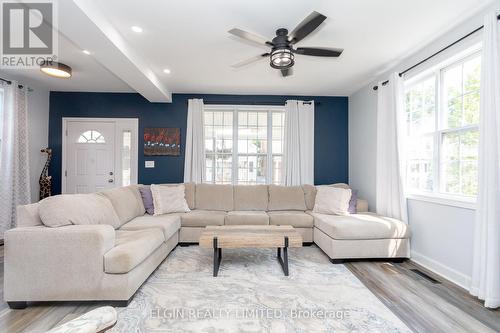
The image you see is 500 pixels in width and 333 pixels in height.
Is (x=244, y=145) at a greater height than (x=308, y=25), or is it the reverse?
(x=308, y=25)

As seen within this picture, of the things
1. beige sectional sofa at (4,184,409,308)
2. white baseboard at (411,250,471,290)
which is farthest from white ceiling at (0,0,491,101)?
white baseboard at (411,250,471,290)

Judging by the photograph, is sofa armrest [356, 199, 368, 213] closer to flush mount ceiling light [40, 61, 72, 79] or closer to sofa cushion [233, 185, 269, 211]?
sofa cushion [233, 185, 269, 211]

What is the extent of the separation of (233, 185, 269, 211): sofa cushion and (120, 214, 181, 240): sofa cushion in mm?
1130

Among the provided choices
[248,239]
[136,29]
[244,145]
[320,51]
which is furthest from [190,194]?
[320,51]

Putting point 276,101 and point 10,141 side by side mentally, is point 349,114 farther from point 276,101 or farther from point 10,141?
point 10,141

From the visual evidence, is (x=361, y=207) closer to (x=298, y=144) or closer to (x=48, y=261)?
(x=298, y=144)

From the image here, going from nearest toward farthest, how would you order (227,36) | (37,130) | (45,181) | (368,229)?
(227,36) < (368,229) < (45,181) < (37,130)

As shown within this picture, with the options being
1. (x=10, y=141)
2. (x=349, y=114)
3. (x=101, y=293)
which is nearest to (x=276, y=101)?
(x=349, y=114)

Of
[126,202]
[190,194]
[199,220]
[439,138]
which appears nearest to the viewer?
[439,138]

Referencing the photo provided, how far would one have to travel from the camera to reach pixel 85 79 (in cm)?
419

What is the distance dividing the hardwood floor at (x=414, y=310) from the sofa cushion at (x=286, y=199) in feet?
5.86

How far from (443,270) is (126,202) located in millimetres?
3859

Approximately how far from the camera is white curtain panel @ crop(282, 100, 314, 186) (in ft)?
15.7

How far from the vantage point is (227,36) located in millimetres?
2736
